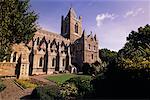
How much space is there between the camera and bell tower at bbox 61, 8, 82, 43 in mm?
65562

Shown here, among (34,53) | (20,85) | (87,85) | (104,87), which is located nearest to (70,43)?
(34,53)

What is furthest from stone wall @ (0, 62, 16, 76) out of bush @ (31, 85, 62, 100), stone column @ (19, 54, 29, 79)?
bush @ (31, 85, 62, 100)

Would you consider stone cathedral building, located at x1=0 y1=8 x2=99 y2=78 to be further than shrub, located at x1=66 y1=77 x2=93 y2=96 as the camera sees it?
Yes

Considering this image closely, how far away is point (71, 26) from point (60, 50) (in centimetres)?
1673

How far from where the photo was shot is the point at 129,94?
12258mm

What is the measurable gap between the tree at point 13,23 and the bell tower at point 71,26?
42127 mm

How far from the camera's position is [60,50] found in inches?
2073

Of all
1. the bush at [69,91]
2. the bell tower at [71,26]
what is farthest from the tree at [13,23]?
the bell tower at [71,26]

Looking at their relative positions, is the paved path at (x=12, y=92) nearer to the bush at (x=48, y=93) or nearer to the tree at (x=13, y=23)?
the bush at (x=48, y=93)

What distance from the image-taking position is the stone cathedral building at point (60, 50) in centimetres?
4572

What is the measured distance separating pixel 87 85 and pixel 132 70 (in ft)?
31.6

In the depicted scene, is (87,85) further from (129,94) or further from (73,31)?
(73,31)

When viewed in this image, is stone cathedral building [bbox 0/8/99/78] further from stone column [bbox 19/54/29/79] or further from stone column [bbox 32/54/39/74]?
stone column [bbox 19/54/29/79]

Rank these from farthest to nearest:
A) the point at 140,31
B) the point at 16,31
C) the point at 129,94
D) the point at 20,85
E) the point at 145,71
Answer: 1. the point at 140,31
2. the point at 20,85
3. the point at 16,31
4. the point at 129,94
5. the point at 145,71
